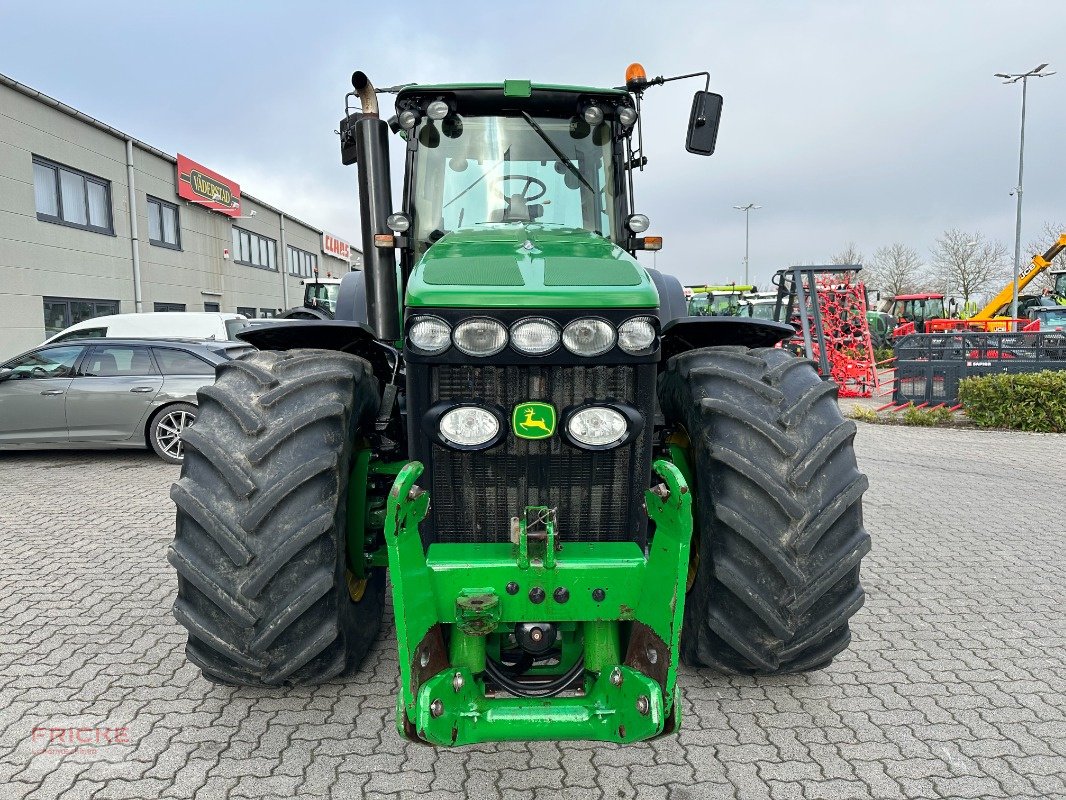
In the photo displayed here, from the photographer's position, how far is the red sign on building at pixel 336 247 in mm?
43125

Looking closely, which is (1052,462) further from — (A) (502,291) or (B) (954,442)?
(A) (502,291)

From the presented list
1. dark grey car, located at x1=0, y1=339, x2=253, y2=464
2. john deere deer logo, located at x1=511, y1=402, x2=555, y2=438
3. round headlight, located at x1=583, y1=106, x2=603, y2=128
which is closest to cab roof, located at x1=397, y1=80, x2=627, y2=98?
round headlight, located at x1=583, y1=106, x2=603, y2=128

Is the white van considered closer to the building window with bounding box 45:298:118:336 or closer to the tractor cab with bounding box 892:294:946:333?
the building window with bounding box 45:298:118:336

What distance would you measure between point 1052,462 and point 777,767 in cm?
812

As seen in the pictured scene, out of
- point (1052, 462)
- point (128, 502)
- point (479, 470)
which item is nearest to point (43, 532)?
point (128, 502)

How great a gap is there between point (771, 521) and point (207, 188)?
26695 mm

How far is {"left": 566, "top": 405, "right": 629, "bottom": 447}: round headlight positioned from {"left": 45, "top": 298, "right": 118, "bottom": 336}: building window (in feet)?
59.6

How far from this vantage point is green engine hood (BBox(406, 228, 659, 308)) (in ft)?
8.22

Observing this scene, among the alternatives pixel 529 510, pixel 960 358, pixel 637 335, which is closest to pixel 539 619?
pixel 529 510

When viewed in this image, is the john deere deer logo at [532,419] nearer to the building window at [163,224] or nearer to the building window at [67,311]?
the building window at [67,311]

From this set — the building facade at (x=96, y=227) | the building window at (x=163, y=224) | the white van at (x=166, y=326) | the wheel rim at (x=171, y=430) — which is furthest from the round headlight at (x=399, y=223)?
the building window at (x=163, y=224)

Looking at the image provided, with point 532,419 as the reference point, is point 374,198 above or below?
above

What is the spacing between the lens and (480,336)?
99.0 inches

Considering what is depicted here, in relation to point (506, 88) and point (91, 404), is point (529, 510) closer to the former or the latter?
point (506, 88)
